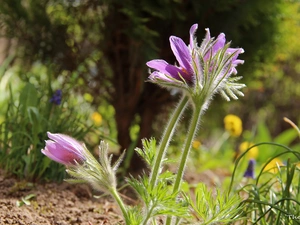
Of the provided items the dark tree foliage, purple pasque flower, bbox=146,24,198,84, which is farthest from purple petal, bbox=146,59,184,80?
the dark tree foliage

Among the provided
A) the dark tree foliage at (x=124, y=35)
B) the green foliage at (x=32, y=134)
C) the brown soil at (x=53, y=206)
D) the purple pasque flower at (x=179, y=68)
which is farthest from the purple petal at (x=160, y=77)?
the dark tree foliage at (x=124, y=35)

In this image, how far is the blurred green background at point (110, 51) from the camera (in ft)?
8.41

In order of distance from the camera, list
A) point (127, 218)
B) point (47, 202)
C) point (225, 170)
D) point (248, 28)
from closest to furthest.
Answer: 1. point (127, 218)
2. point (47, 202)
3. point (248, 28)
4. point (225, 170)

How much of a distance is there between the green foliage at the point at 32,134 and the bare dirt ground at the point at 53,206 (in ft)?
0.21

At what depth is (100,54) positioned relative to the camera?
2.99 metres

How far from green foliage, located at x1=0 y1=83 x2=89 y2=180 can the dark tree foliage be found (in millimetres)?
325

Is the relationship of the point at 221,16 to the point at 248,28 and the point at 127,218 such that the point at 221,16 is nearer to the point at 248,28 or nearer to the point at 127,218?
the point at 248,28

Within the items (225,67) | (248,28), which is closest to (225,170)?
(248,28)

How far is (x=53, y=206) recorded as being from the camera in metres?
2.08

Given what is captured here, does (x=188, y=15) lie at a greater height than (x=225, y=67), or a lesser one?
greater

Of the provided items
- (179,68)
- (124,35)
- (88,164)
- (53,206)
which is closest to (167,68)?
(179,68)

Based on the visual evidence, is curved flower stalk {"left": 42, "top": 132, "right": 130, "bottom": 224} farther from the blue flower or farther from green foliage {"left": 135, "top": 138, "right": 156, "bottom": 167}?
the blue flower

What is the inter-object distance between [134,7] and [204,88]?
1226 millimetres

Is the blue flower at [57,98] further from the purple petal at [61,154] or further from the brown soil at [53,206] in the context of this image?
the purple petal at [61,154]
